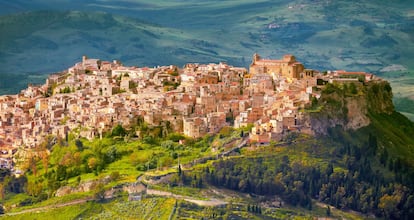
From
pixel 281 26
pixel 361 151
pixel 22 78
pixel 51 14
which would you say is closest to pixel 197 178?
pixel 361 151

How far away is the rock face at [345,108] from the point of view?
34.8 meters

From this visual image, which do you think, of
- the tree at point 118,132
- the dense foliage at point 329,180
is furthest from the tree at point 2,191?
the dense foliage at point 329,180

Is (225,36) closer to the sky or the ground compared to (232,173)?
closer to the sky

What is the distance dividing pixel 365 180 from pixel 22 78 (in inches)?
2066

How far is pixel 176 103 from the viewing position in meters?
37.1

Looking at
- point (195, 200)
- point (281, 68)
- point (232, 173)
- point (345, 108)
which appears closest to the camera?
point (195, 200)

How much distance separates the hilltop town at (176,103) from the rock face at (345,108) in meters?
0.35

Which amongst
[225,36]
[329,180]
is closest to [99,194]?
[329,180]

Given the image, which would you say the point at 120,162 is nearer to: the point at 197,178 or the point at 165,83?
the point at 197,178

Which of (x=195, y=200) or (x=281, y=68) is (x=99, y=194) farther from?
(x=281, y=68)

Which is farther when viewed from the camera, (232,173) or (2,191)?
(2,191)

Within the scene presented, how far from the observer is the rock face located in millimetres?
34750

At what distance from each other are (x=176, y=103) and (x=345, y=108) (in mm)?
5743

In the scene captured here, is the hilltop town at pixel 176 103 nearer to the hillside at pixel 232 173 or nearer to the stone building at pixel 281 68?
the stone building at pixel 281 68
